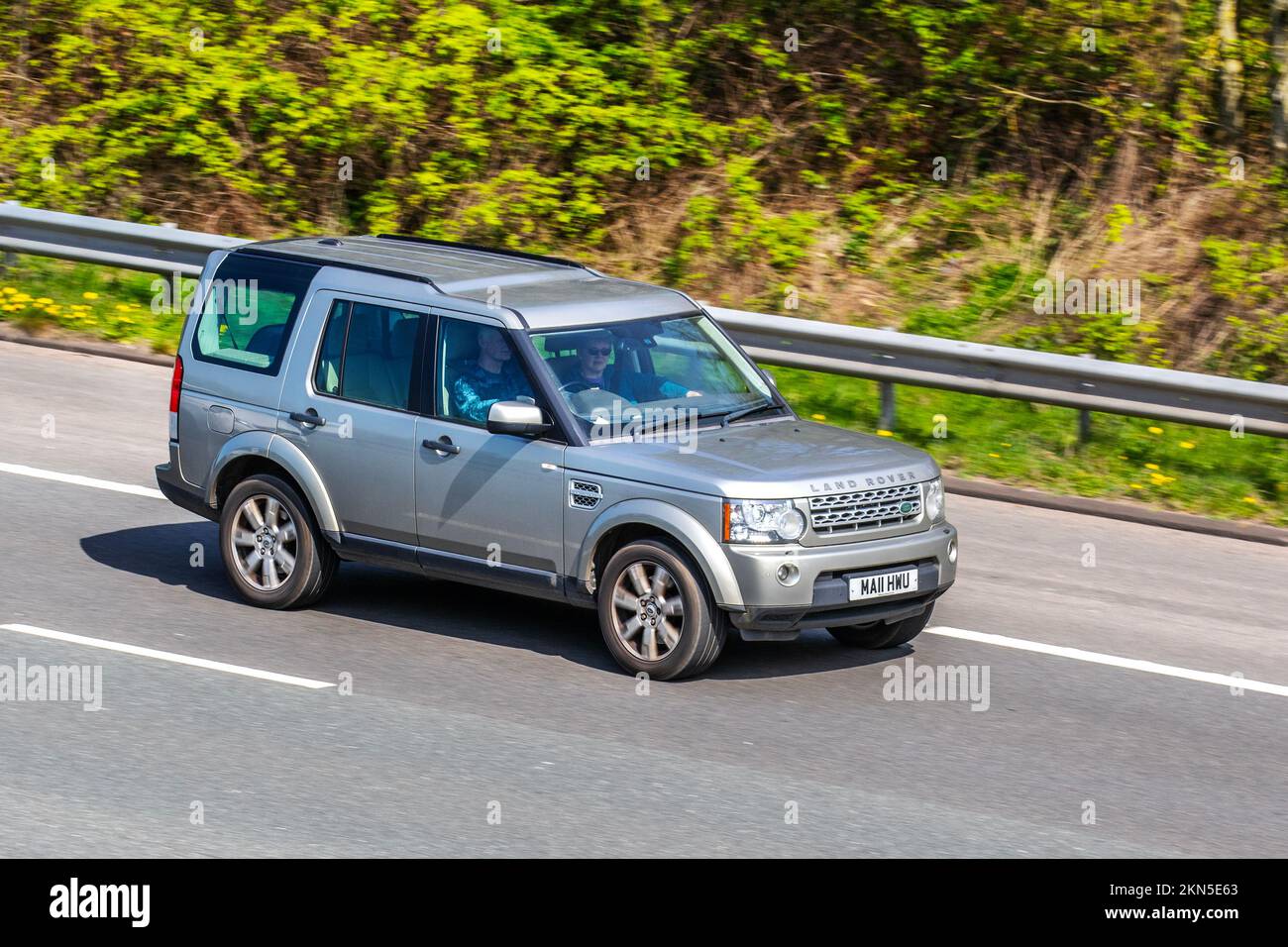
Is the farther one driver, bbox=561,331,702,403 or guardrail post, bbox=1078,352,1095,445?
guardrail post, bbox=1078,352,1095,445

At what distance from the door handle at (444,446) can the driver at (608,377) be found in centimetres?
63

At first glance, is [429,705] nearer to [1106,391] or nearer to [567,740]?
[567,740]

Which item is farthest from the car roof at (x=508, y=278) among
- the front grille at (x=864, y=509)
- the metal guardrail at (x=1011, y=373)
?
the metal guardrail at (x=1011, y=373)

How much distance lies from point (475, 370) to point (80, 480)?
417 cm

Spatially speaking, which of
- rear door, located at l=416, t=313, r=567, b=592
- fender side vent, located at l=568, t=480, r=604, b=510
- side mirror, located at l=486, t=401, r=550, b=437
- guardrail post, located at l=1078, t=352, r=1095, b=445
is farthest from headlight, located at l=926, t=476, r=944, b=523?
guardrail post, located at l=1078, t=352, r=1095, b=445

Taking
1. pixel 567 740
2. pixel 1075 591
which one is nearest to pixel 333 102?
pixel 1075 591

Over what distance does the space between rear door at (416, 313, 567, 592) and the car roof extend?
0.28 m

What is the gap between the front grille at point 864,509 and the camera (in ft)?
27.3

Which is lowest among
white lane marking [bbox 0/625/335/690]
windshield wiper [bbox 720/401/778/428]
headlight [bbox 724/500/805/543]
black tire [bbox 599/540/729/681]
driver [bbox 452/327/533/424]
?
white lane marking [bbox 0/625/335/690]

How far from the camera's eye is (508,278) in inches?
378

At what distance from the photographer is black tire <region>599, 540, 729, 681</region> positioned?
8.29 metres

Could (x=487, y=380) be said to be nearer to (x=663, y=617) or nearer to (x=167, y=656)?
(x=663, y=617)

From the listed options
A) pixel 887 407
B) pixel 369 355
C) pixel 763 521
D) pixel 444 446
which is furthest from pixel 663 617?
pixel 887 407

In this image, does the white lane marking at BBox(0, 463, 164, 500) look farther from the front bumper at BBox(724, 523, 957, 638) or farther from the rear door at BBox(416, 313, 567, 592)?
the front bumper at BBox(724, 523, 957, 638)
